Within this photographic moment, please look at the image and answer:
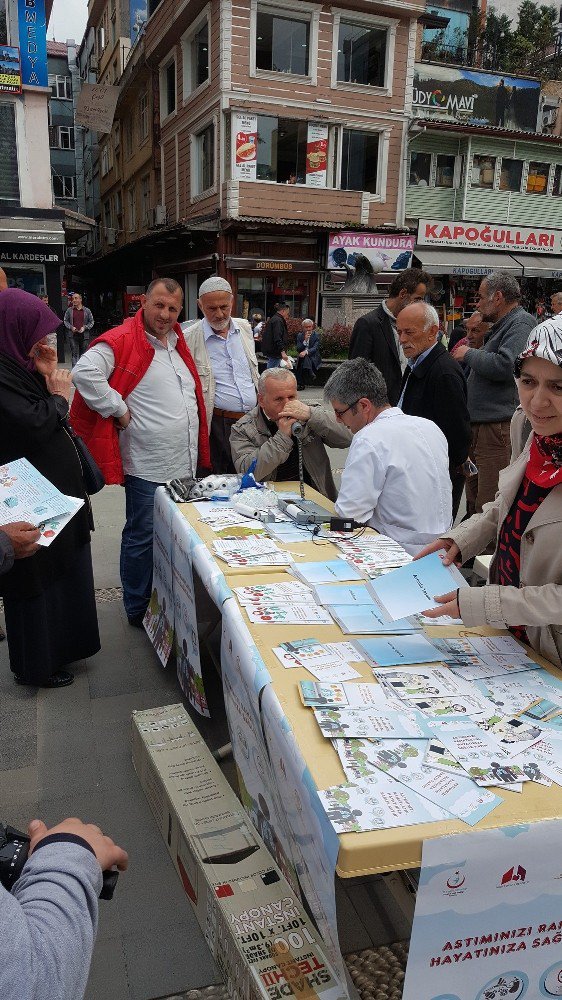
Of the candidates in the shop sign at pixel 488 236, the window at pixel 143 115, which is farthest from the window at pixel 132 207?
the shop sign at pixel 488 236

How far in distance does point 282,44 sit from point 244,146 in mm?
2796

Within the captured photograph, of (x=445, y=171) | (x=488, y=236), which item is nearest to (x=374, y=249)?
(x=445, y=171)

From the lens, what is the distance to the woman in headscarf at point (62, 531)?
2.81 m

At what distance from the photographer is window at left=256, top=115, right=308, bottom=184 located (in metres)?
16.9

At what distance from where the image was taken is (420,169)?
63.2ft

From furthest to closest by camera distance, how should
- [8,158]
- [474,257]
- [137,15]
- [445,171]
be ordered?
[137,15]
[474,257]
[445,171]
[8,158]

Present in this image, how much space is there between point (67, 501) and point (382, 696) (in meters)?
1.54

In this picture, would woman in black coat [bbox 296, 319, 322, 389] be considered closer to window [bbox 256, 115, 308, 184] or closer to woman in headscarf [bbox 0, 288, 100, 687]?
window [bbox 256, 115, 308, 184]

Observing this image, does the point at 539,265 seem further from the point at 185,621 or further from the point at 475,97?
the point at 185,621

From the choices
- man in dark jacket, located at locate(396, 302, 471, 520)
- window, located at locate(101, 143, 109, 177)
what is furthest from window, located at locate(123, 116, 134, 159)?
man in dark jacket, located at locate(396, 302, 471, 520)

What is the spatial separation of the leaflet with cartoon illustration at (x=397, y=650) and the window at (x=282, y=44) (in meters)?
18.1

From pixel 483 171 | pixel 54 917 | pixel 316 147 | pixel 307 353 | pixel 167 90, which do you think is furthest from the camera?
pixel 167 90

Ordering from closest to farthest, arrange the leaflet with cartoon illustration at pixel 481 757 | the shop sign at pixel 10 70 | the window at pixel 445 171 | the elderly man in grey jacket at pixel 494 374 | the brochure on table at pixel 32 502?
the leaflet with cartoon illustration at pixel 481 757
the brochure on table at pixel 32 502
the elderly man in grey jacket at pixel 494 374
the shop sign at pixel 10 70
the window at pixel 445 171

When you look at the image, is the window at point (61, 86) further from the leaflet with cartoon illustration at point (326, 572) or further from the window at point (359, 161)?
the leaflet with cartoon illustration at point (326, 572)
